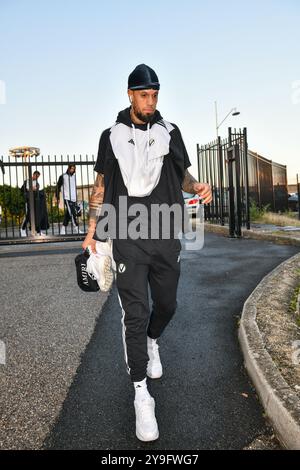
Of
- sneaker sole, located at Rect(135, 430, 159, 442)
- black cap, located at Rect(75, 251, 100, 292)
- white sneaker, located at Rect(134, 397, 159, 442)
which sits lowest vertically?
sneaker sole, located at Rect(135, 430, 159, 442)

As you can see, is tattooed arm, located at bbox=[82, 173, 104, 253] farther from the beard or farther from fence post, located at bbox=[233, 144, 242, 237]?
fence post, located at bbox=[233, 144, 242, 237]

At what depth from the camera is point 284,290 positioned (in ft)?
16.3

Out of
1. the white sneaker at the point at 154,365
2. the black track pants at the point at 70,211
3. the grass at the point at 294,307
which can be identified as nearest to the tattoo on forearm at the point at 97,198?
the white sneaker at the point at 154,365

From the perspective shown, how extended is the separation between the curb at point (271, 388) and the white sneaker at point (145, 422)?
2.21 ft

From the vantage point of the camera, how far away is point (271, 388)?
99.1 inches

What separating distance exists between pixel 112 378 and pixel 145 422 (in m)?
0.82

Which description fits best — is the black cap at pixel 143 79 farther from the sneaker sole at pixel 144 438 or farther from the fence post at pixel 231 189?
the fence post at pixel 231 189

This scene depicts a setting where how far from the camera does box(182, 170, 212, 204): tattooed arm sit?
2.74 metres

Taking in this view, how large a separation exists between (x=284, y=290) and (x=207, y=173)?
10.0 meters

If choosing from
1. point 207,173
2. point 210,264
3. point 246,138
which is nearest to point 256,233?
point 246,138

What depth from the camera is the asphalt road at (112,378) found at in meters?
2.35

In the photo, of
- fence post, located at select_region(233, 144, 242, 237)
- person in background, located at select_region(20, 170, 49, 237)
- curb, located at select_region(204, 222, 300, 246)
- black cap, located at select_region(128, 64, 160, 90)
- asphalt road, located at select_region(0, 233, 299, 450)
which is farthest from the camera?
person in background, located at select_region(20, 170, 49, 237)

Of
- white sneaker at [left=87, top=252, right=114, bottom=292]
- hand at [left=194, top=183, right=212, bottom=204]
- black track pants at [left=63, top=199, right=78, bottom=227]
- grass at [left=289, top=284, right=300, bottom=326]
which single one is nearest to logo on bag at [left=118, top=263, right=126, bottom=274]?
white sneaker at [left=87, top=252, right=114, bottom=292]

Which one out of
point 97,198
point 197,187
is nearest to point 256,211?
point 197,187
